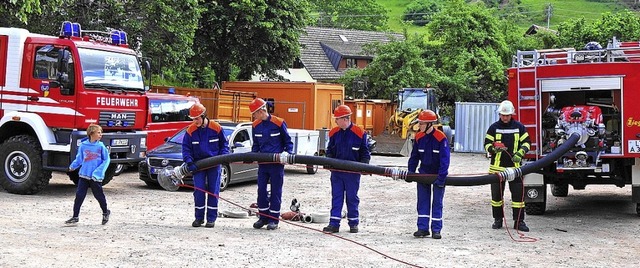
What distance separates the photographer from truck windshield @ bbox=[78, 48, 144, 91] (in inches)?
595

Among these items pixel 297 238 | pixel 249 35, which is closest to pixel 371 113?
pixel 249 35

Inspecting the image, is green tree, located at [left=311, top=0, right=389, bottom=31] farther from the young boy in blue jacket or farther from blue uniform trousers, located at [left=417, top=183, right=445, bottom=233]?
blue uniform trousers, located at [left=417, top=183, right=445, bottom=233]

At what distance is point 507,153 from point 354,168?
2.71 meters

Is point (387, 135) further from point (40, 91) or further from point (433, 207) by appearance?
point (433, 207)

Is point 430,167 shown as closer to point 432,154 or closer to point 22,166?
point 432,154

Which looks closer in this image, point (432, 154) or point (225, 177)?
point (432, 154)

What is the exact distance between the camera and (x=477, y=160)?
30672 mm

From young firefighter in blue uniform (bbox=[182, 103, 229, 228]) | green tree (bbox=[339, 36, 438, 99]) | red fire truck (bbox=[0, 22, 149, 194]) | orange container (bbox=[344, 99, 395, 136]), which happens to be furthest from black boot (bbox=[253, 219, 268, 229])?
green tree (bbox=[339, 36, 438, 99])

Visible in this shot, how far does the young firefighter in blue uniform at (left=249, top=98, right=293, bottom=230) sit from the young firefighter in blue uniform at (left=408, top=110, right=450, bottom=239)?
1.85 metres

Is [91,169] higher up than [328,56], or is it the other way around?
[328,56]

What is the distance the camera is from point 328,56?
208 ft

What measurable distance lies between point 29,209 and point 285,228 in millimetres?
4489

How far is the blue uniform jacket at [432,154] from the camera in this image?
10.9m

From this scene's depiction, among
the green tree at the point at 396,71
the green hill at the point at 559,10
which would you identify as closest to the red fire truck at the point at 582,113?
the green tree at the point at 396,71
